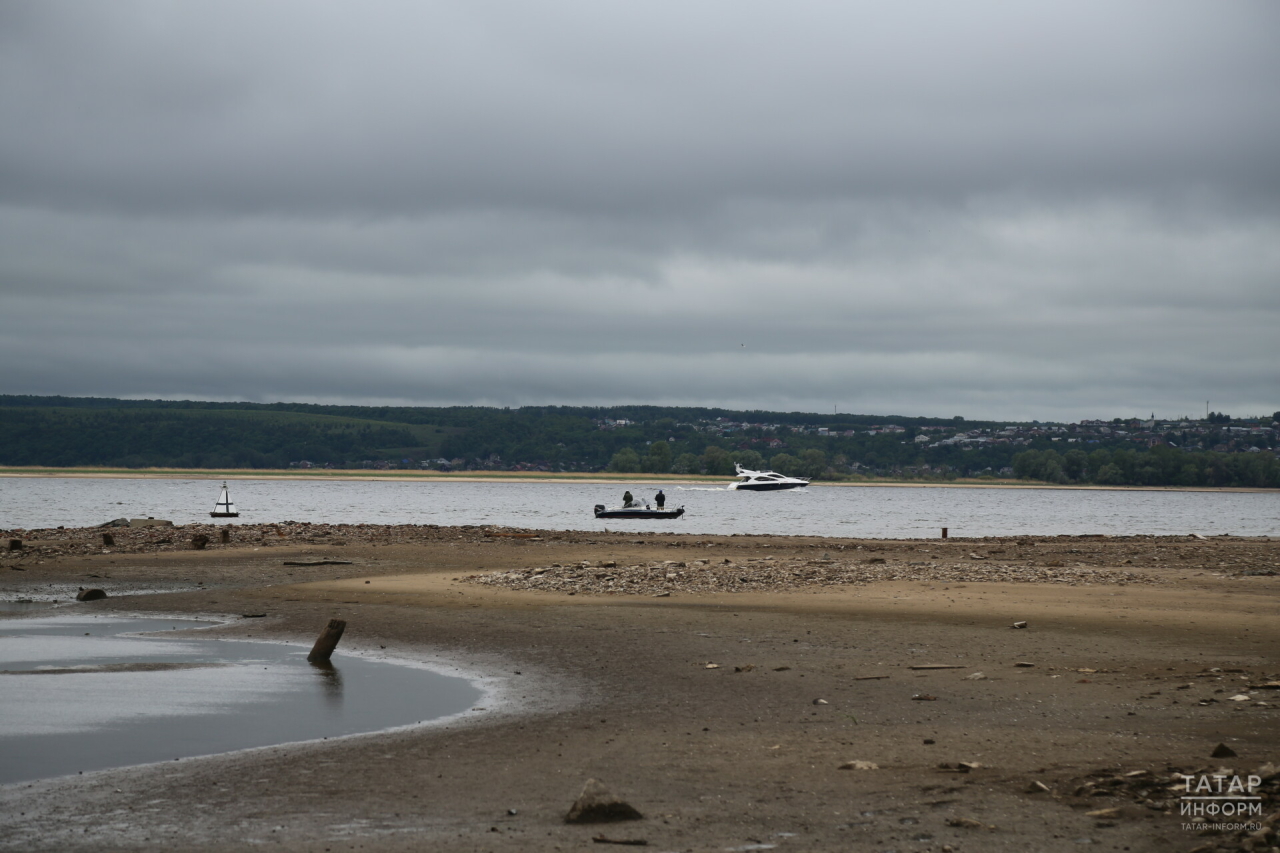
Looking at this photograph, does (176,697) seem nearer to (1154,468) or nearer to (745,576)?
(745,576)

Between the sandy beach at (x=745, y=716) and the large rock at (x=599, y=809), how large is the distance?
88 mm

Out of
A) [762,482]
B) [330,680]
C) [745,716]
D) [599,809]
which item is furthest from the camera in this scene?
[762,482]

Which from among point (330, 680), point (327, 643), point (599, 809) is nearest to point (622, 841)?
point (599, 809)

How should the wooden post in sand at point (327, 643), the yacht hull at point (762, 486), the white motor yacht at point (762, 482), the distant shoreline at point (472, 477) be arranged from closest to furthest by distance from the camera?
1. the wooden post in sand at point (327, 643)
2. the white motor yacht at point (762, 482)
3. the yacht hull at point (762, 486)
4. the distant shoreline at point (472, 477)

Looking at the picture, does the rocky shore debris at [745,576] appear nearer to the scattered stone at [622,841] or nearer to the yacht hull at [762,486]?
the scattered stone at [622,841]

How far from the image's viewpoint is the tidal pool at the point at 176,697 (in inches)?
399

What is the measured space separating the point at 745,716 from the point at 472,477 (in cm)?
15763

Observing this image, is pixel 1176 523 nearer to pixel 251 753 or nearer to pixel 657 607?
pixel 657 607

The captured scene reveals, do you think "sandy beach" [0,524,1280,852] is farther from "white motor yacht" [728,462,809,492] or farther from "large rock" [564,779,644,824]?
"white motor yacht" [728,462,809,492]

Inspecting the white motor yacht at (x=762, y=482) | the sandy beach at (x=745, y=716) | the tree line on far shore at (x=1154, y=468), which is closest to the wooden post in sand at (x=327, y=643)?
the sandy beach at (x=745, y=716)

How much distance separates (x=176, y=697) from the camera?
40.7ft

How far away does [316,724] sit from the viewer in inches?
442

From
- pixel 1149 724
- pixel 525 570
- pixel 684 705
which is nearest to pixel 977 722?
pixel 1149 724

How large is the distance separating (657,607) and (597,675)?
6519 millimetres
